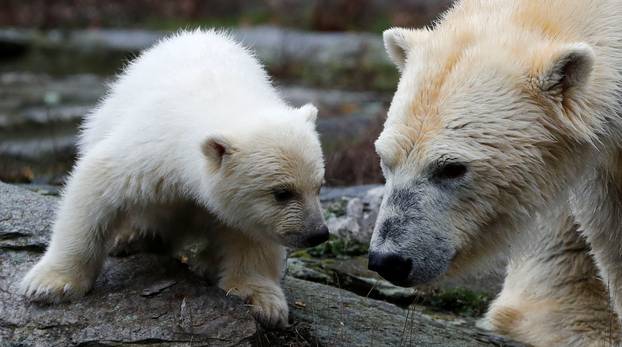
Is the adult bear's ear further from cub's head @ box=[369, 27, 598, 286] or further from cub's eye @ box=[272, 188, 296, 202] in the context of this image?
cub's eye @ box=[272, 188, 296, 202]

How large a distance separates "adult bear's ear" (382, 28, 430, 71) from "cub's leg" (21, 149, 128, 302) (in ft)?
4.04

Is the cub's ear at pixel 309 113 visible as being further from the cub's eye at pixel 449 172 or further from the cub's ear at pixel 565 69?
the cub's ear at pixel 565 69

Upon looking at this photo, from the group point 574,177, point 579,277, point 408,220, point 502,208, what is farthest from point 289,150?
point 579,277

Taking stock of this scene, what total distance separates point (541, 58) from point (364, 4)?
13229 mm

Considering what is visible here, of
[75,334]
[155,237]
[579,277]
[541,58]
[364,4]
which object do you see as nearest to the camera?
[541,58]

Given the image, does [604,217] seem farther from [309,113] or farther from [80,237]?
[80,237]

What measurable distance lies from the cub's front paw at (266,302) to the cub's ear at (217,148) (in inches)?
20.6

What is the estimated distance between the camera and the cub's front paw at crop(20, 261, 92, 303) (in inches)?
157

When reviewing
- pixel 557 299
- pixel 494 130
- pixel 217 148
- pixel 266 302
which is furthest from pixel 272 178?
pixel 557 299

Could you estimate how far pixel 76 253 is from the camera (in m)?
4.04

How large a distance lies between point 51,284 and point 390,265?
138 centimetres

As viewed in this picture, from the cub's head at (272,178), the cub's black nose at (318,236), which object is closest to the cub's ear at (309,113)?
the cub's head at (272,178)

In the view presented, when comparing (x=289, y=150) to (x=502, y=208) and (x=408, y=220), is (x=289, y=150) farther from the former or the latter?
(x=502, y=208)

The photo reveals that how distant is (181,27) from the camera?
14.1m
